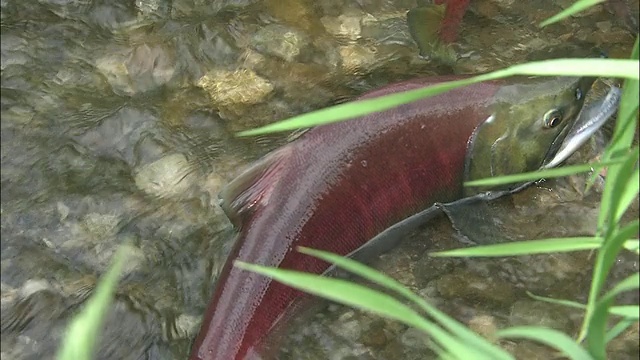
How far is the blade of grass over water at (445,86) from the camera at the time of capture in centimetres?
132

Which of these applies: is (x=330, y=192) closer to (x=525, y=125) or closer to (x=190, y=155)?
(x=190, y=155)

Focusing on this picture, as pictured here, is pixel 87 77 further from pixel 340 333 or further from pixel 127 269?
pixel 340 333

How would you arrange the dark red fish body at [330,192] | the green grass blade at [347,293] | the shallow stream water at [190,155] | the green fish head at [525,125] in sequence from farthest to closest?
the green fish head at [525,125]
the shallow stream water at [190,155]
the dark red fish body at [330,192]
the green grass blade at [347,293]

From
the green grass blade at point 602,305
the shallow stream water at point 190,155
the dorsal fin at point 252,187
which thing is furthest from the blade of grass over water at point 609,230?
the dorsal fin at point 252,187

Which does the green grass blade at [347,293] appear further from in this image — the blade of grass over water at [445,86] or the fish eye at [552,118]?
the fish eye at [552,118]

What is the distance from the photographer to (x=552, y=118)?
6.98 ft

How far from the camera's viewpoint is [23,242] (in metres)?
2.02

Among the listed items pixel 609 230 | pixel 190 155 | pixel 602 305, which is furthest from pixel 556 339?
pixel 190 155

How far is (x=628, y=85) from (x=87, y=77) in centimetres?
157

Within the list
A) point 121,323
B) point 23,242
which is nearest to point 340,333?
point 121,323

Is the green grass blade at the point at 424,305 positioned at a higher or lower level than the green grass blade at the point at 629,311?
higher

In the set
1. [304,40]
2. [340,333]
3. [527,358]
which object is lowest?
[527,358]

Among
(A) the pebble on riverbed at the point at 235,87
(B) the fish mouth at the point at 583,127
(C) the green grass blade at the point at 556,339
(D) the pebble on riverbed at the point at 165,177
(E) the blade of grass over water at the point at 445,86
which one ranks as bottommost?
(B) the fish mouth at the point at 583,127

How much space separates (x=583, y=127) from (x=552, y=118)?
14cm
